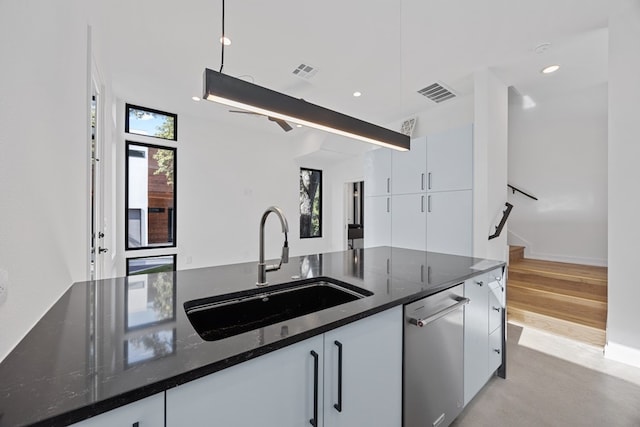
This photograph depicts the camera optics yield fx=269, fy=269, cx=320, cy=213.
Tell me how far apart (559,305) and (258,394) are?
3631 mm

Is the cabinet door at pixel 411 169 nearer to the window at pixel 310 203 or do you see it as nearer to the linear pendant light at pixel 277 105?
the linear pendant light at pixel 277 105

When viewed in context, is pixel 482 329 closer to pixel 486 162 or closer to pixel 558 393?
pixel 558 393

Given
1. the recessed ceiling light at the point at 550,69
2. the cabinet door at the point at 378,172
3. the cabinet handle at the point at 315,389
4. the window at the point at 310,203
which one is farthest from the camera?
the window at the point at 310,203

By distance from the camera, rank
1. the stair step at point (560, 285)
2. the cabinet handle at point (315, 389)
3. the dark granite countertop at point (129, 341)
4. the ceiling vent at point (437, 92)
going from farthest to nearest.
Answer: the ceiling vent at point (437, 92), the stair step at point (560, 285), the cabinet handle at point (315, 389), the dark granite countertop at point (129, 341)

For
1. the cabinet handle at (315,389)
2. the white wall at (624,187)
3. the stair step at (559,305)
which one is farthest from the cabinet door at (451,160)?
the cabinet handle at (315,389)

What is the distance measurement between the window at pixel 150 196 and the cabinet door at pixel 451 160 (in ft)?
14.6

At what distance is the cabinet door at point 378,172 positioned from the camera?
4.11 meters

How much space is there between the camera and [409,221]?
12.5 feet

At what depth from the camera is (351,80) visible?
355cm

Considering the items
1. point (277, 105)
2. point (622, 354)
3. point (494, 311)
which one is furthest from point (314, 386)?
point (622, 354)

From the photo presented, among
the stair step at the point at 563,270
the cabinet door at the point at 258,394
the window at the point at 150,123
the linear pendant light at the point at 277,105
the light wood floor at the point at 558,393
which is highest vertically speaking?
the window at the point at 150,123

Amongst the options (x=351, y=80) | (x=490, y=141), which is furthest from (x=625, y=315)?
(x=351, y=80)

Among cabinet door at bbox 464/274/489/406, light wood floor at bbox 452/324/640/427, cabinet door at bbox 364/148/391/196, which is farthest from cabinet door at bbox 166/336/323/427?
cabinet door at bbox 364/148/391/196

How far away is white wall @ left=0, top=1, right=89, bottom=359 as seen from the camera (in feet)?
2.44
